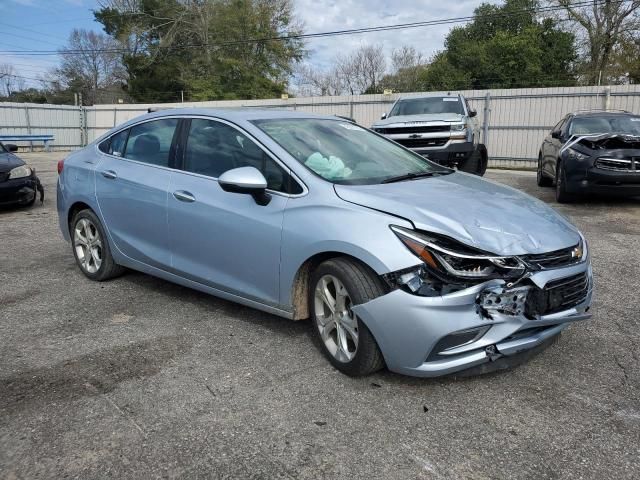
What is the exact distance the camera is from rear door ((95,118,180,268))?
166 inches

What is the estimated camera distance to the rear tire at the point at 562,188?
8.67 m

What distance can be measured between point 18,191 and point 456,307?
27.6 feet

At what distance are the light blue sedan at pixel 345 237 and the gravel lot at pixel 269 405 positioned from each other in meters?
0.24

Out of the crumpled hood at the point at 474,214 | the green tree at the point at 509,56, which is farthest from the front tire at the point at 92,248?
the green tree at the point at 509,56

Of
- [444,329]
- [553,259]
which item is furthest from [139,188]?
[553,259]

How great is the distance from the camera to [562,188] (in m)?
8.80

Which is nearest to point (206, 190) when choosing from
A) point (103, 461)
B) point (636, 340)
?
point (103, 461)

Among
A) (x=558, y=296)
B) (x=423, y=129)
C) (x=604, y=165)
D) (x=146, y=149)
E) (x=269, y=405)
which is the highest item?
(x=423, y=129)

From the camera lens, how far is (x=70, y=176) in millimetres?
5137

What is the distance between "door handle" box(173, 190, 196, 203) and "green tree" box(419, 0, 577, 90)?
113 feet

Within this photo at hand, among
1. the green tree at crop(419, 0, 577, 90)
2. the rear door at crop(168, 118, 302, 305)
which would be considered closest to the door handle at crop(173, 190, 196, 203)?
the rear door at crop(168, 118, 302, 305)

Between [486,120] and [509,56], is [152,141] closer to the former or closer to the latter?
[486,120]

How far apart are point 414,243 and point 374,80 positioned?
54.3m

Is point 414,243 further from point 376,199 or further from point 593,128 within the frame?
point 593,128
